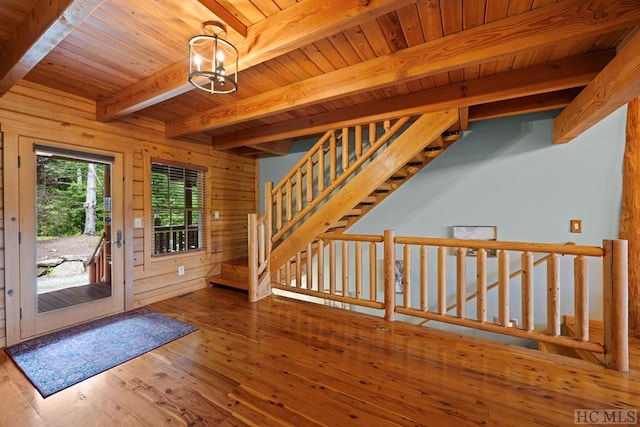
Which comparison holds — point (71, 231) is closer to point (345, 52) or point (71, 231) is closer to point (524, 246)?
point (345, 52)

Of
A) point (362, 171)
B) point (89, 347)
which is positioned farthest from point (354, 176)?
point (89, 347)

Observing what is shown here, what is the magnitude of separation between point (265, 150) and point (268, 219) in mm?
1369

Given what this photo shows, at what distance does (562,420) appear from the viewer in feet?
4.82

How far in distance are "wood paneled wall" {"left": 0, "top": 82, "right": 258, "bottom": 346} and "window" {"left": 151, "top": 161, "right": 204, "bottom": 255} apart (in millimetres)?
123

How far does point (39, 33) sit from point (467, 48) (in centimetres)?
266

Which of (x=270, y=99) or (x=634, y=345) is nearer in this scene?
(x=634, y=345)

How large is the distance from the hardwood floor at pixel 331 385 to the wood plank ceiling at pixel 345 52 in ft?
6.72

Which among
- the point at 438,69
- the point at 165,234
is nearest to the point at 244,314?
the point at 165,234

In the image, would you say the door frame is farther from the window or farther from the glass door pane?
the window

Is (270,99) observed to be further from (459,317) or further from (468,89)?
(459,317)

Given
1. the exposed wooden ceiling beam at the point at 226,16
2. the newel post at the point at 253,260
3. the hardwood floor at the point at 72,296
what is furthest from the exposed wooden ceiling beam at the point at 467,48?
the hardwood floor at the point at 72,296

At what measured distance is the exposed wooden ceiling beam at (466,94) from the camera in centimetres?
212

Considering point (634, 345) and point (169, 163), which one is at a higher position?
point (169, 163)

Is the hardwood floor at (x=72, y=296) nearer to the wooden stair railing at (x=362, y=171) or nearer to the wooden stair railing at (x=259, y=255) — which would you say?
the wooden stair railing at (x=259, y=255)
